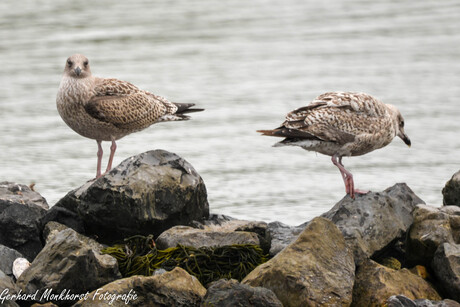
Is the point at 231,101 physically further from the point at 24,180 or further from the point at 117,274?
the point at 117,274

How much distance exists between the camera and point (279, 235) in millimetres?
8445

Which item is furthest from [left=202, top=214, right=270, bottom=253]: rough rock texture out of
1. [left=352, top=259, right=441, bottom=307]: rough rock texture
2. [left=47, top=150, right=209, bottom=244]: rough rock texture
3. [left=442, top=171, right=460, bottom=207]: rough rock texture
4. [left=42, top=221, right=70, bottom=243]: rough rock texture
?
[left=442, top=171, right=460, bottom=207]: rough rock texture

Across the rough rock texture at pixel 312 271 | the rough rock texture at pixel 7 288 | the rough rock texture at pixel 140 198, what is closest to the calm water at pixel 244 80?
the rough rock texture at pixel 140 198

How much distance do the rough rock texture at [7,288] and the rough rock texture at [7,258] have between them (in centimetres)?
46

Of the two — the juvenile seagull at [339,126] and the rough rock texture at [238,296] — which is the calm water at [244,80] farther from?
the rough rock texture at [238,296]

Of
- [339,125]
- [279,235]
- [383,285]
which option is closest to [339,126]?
[339,125]

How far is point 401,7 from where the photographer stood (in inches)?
1106

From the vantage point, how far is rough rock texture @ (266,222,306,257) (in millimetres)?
8320

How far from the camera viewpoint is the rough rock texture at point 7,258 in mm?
8234

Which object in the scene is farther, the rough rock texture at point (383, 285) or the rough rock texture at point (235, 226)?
the rough rock texture at point (235, 226)

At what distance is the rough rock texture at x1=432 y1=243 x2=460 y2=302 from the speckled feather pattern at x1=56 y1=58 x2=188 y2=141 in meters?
4.09

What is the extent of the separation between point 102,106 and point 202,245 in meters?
2.53

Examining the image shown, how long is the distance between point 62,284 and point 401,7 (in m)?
22.3

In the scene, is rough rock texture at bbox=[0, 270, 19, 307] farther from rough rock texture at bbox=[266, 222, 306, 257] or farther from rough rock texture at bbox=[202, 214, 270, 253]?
rough rock texture at bbox=[266, 222, 306, 257]
